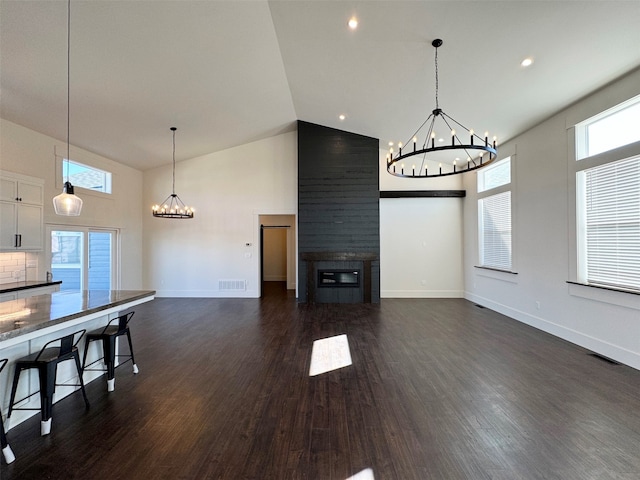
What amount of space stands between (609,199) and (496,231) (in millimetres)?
2496

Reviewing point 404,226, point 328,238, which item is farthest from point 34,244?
point 404,226

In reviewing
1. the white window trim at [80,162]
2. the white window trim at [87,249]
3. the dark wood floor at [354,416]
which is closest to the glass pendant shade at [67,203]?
the dark wood floor at [354,416]

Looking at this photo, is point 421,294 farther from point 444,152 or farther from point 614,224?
point 614,224

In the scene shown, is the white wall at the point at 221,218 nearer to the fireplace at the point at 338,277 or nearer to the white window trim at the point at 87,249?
the white window trim at the point at 87,249

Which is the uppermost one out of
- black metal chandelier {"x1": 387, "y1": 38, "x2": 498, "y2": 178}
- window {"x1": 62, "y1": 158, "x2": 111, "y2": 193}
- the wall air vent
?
black metal chandelier {"x1": 387, "y1": 38, "x2": 498, "y2": 178}

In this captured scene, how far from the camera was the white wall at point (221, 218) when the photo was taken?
793 centimetres

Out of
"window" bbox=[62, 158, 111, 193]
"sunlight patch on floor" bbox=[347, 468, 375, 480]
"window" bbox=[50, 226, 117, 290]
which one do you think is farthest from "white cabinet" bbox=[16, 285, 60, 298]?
"sunlight patch on floor" bbox=[347, 468, 375, 480]

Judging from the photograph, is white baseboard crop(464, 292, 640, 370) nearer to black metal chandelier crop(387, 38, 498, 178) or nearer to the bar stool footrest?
black metal chandelier crop(387, 38, 498, 178)

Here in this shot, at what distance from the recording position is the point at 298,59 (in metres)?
4.68

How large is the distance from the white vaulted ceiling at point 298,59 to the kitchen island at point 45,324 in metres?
2.89

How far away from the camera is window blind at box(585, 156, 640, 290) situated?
3416mm

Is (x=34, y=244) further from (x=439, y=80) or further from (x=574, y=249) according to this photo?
(x=574, y=249)

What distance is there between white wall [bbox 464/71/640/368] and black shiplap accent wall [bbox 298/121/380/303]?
280 cm

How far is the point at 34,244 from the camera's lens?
15.3ft
